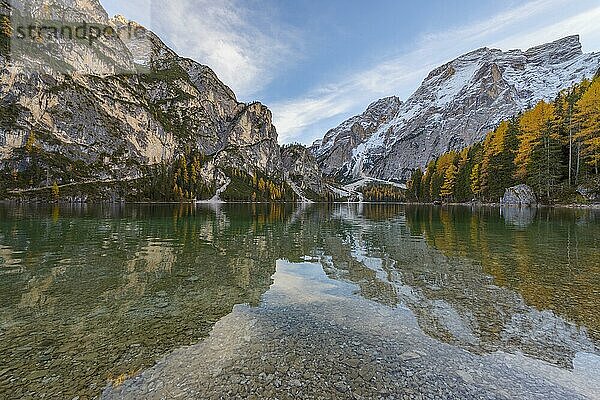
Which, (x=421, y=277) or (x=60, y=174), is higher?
(x=60, y=174)

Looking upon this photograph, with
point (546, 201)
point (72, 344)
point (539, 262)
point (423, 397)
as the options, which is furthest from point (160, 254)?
point (546, 201)

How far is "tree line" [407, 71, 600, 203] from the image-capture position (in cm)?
6097

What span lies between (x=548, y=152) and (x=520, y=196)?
11.3m

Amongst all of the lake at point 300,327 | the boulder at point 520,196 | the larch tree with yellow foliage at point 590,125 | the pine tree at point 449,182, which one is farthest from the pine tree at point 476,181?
the lake at point 300,327

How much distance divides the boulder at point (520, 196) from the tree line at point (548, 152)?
4.12 ft

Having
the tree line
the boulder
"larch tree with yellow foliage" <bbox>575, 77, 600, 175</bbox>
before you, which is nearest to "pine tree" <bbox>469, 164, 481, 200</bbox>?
the tree line

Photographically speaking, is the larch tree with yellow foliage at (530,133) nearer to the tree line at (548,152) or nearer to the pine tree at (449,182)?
the tree line at (548,152)

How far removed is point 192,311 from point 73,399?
184 inches

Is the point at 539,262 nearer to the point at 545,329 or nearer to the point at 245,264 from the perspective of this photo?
the point at 545,329

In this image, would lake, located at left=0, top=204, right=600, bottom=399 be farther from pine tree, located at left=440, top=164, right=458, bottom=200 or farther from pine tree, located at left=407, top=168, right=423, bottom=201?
pine tree, located at left=407, top=168, right=423, bottom=201

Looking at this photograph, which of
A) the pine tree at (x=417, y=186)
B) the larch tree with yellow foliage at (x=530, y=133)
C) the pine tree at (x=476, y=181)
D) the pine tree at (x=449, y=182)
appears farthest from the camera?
the pine tree at (x=417, y=186)

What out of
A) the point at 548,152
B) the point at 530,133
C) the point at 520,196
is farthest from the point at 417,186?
the point at 548,152

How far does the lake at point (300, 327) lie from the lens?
6.14 metres

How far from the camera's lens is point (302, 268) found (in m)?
16.6
